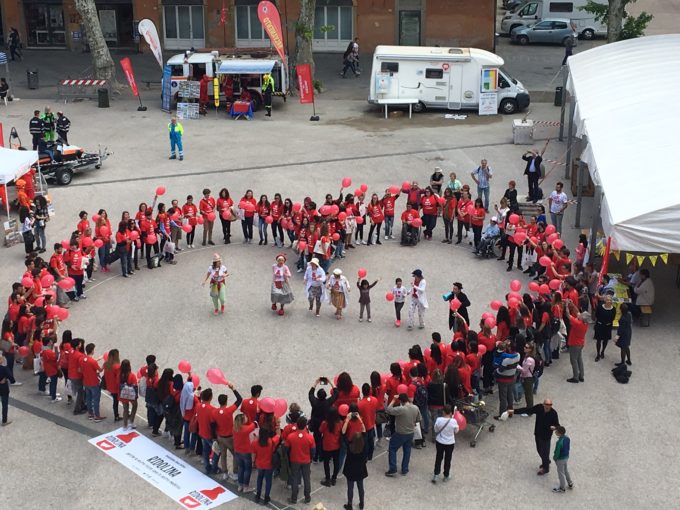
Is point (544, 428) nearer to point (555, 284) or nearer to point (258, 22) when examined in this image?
point (555, 284)

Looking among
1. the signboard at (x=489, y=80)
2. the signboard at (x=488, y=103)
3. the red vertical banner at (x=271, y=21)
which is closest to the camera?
the red vertical banner at (x=271, y=21)

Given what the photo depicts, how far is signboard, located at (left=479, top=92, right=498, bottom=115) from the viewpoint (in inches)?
1276

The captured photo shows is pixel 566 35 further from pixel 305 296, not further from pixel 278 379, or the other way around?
pixel 278 379

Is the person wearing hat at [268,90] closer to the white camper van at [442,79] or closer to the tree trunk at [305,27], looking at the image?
the tree trunk at [305,27]

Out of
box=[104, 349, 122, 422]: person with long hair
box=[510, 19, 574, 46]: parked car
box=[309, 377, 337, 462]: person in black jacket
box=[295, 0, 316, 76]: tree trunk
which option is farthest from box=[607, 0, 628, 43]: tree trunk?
box=[104, 349, 122, 422]: person with long hair

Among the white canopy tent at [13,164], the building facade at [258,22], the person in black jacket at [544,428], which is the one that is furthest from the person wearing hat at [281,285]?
the building facade at [258,22]

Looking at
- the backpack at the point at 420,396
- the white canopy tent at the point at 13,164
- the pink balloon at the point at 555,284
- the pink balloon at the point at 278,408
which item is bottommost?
the backpack at the point at 420,396

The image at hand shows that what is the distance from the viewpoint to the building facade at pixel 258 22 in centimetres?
4344

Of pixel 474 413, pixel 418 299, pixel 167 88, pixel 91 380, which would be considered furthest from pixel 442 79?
pixel 91 380

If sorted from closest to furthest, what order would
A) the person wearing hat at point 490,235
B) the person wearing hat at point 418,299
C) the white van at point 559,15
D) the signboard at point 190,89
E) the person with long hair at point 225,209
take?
the person wearing hat at point 418,299, the person wearing hat at point 490,235, the person with long hair at point 225,209, the signboard at point 190,89, the white van at point 559,15

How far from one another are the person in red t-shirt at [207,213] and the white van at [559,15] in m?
29.9

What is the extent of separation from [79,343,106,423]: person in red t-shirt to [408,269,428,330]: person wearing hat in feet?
19.2

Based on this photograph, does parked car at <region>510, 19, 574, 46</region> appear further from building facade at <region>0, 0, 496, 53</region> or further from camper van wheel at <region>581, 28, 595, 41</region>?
building facade at <region>0, 0, 496, 53</region>

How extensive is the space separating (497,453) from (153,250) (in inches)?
402
